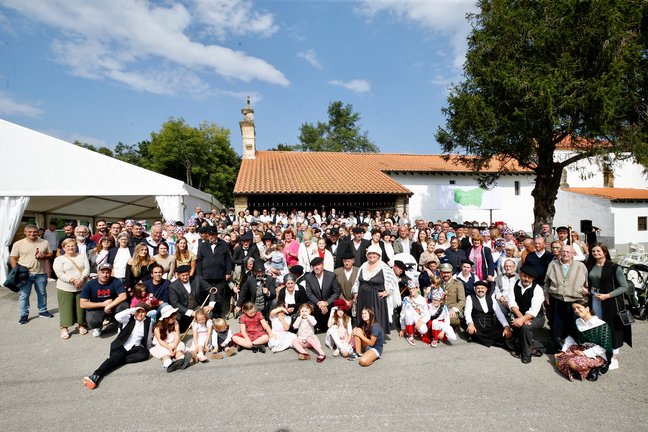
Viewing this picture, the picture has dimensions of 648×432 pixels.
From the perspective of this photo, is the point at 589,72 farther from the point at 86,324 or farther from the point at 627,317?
the point at 86,324

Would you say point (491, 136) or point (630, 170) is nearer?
point (491, 136)

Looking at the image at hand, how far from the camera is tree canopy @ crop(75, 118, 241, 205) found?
3181 cm

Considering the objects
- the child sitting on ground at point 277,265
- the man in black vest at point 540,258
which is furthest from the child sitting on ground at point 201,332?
the man in black vest at point 540,258

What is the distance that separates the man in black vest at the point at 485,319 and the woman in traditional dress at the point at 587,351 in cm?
83

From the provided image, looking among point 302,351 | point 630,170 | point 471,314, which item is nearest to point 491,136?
point 471,314

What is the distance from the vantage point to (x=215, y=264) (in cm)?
604

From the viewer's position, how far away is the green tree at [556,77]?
983 cm

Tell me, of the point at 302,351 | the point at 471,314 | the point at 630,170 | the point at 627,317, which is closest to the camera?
the point at 627,317

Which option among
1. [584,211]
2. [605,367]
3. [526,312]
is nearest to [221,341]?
[526,312]

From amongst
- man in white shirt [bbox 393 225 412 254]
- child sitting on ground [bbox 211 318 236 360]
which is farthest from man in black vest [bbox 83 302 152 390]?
man in white shirt [bbox 393 225 412 254]

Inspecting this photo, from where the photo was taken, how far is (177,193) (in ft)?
32.3

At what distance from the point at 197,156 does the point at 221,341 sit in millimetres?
31373

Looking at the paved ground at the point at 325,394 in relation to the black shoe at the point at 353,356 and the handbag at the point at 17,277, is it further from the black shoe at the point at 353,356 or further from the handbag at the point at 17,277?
the handbag at the point at 17,277

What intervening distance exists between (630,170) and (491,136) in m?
22.6
